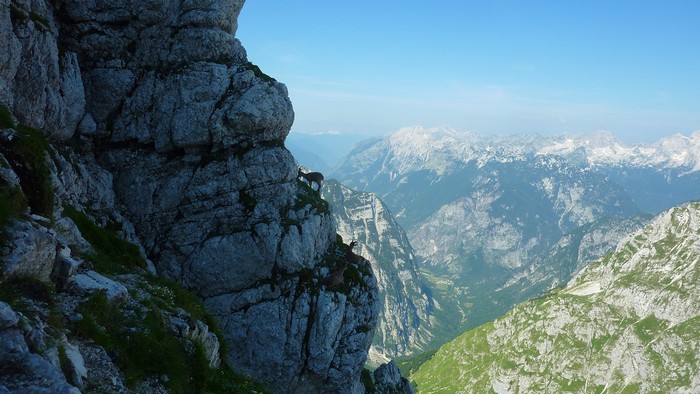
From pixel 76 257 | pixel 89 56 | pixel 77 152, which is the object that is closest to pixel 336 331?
pixel 77 152

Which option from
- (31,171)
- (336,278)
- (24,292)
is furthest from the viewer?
(336,278)

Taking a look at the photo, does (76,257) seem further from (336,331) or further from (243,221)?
(336,331)

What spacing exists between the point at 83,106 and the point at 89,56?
787cm

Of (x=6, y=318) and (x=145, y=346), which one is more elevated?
(x=6, y=318)

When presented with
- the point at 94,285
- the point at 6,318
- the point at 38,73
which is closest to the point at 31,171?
the point at 94,285

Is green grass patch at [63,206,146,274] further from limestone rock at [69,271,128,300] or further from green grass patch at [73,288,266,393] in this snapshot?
green grass patch at [73,288,266,393]

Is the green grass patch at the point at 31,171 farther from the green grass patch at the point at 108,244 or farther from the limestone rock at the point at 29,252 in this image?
the green grass patch at the point at 108,244

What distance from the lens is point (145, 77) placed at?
5691cm

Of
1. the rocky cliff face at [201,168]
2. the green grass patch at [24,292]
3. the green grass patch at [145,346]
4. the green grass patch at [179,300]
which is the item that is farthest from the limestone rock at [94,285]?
the rocky cliff face at [201,168]

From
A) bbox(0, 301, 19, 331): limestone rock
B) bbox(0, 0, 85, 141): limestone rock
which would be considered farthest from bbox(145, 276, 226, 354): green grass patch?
bbox(0, 0, 85, 141): limestone rock

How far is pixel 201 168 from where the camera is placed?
2233 inches

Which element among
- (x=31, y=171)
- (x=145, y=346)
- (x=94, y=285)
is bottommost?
(x=145, y=346)

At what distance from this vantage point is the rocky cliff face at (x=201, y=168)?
181ft

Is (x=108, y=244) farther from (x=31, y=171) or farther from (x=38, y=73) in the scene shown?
(x=38, y=73)
